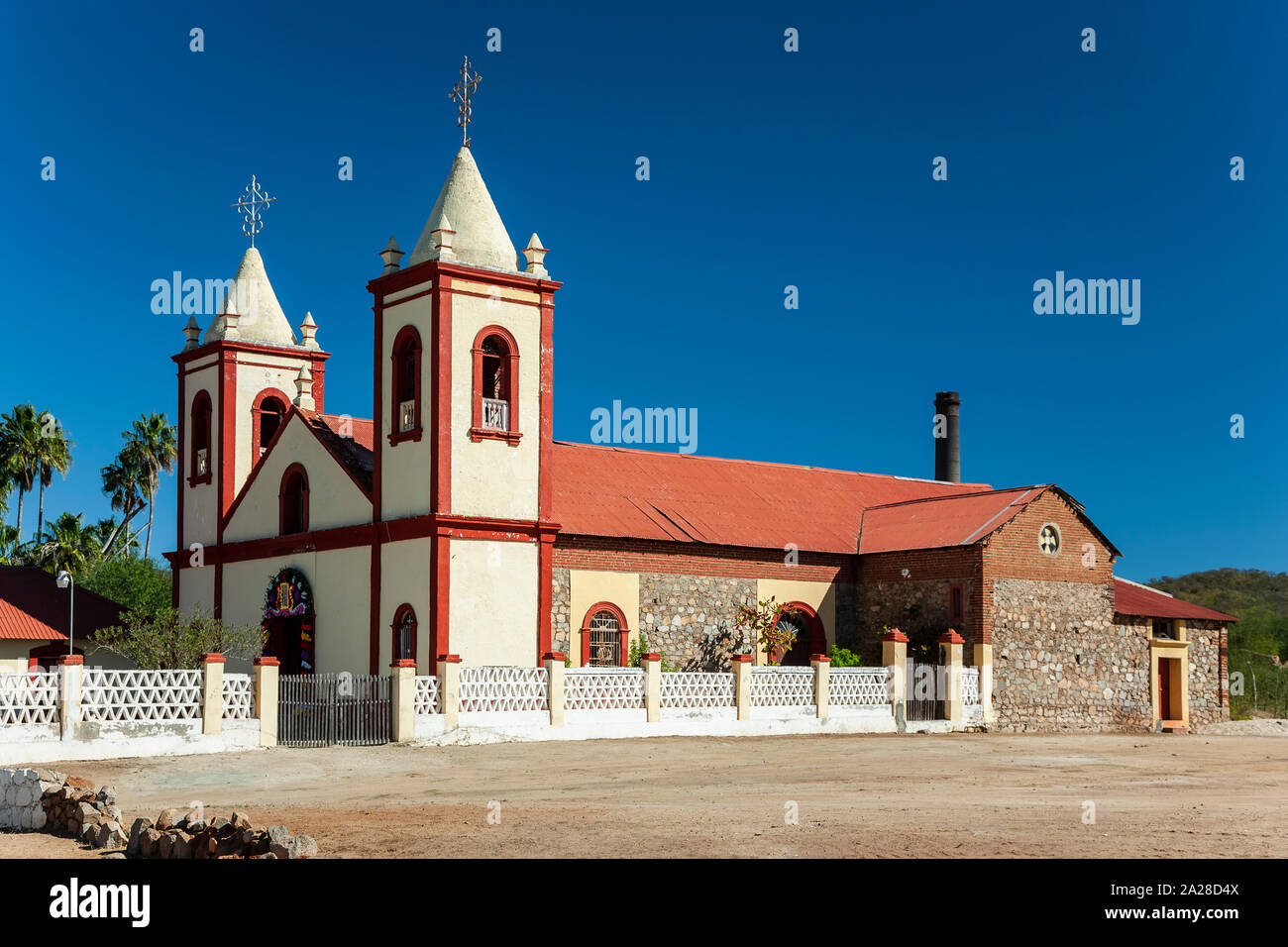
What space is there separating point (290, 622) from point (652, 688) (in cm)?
862

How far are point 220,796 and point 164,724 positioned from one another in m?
5.10

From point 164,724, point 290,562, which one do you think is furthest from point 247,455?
point 164,724

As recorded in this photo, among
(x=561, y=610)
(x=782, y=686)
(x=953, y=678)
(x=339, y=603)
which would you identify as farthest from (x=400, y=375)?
(x=953, y=678)

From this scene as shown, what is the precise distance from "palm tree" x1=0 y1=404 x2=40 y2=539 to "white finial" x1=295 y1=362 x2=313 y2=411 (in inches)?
877

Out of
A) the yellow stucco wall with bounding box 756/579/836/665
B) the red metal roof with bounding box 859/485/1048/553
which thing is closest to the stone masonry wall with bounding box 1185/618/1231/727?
the red metal roof with bounding box 859/485/1048/553

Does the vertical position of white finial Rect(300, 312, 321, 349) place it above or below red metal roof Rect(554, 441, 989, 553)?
above

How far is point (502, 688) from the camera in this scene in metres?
23.4

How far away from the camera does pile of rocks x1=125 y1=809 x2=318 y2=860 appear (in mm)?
10406

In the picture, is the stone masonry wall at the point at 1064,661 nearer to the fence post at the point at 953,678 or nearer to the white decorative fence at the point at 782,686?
the fence post at the point at 953,678

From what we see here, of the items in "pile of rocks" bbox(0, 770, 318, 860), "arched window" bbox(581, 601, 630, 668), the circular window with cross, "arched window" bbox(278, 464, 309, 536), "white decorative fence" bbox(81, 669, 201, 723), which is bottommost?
"pile of rocks" bbox(0, 770, 318, 860)

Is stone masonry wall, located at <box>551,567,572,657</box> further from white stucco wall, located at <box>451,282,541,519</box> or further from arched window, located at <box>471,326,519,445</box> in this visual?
arched window, located at <box>471,326,519,445</box>

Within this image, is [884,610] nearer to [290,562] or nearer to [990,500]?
[990,500]

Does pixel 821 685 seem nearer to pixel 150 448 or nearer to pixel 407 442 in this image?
pixel 407 442
